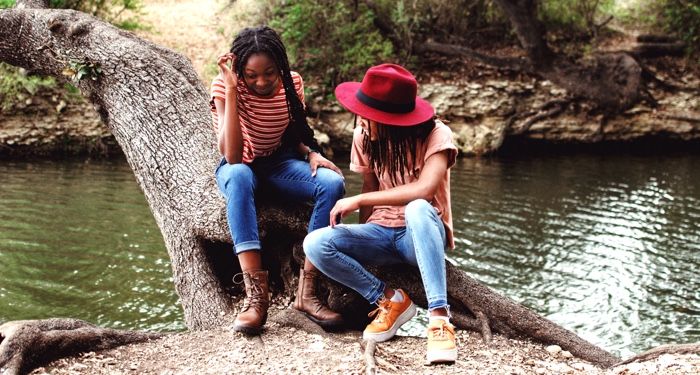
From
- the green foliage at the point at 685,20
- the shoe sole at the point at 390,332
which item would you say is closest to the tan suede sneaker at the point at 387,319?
the shoe sole at the point at 390,332

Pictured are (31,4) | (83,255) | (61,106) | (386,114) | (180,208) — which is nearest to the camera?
(386,114)

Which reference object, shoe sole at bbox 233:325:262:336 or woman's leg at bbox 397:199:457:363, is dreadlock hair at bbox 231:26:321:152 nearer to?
woman's leg at bbox 397:199:457:363

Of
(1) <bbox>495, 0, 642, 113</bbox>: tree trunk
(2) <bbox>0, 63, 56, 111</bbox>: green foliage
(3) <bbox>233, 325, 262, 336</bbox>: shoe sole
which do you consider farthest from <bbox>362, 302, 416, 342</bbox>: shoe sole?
(1) <bbox>495, 0, 642, 113</bbox>: tree trunk

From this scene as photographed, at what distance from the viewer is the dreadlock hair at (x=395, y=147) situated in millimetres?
3645

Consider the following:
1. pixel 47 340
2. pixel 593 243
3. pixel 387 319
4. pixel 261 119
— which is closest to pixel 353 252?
pixel 387 319

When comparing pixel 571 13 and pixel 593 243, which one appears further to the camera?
pixel 571 13

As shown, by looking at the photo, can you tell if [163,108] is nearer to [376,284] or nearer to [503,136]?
[376,284]

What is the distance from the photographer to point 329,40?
15.8m

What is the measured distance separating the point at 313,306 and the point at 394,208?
2.42 feet

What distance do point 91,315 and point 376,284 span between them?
3691 millimetres

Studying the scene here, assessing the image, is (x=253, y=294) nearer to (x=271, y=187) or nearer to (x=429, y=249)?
(x=271, y=187)

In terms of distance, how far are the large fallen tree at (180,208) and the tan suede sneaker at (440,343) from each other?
47 cm

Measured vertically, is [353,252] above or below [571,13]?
below

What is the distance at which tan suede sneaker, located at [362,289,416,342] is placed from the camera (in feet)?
12.1
